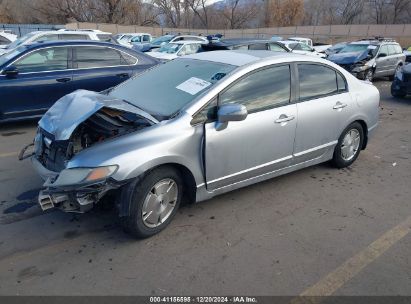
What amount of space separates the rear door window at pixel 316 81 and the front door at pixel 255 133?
245 millimetres

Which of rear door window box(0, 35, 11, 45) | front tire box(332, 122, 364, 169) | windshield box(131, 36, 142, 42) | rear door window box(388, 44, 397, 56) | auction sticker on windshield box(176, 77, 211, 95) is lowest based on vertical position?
front tire box(332, 122, 364, 169)

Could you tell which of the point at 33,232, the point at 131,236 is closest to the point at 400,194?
the point at 131,236

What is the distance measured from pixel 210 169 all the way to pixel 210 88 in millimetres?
774

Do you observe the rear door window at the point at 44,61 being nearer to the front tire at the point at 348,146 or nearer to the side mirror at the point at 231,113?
the side mirror at the point at 231,113

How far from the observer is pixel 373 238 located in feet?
11.0

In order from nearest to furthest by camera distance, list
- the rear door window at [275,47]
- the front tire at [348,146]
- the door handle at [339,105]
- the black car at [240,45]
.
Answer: the door handle at [339,105]
the front tire at [348,146]
the black car at [240,45]
the rear door window at [275,47]

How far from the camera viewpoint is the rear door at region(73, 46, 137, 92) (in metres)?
6.77

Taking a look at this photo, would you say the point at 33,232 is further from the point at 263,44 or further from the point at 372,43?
the point at 372,43

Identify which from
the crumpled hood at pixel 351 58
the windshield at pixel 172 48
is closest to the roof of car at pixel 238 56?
the crumpled hood at pixel 351 58

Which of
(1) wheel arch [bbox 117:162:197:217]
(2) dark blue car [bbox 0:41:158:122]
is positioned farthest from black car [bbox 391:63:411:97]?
(1) wheel arch [bbox 117:162:197:217]

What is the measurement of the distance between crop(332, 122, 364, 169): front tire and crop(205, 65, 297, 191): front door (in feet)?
3.41

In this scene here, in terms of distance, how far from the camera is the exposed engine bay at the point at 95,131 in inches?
126

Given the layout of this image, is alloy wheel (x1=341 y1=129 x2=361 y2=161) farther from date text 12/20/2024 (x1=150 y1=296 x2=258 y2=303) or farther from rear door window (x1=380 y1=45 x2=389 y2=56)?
rear door window (x1=380 y1=45 x2=389 y2=56)

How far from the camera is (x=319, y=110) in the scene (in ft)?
14.0
